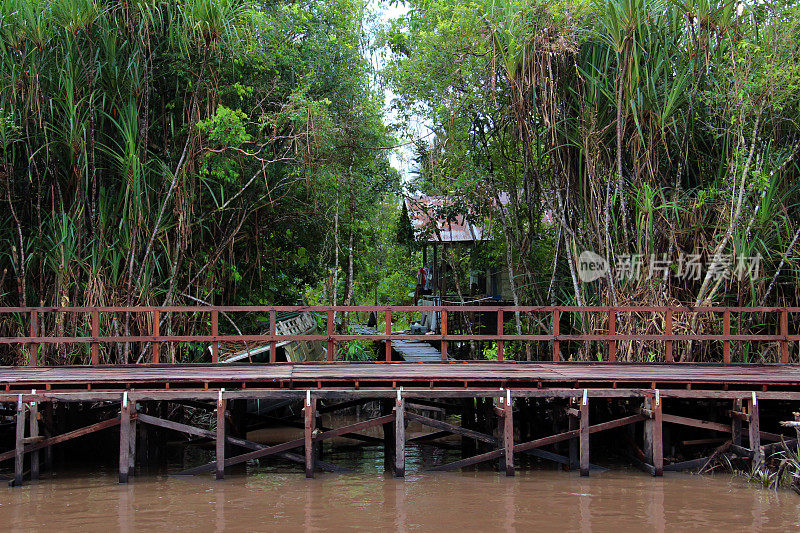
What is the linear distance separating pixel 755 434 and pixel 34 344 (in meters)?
9.26

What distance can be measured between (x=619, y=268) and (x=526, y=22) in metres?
4.05

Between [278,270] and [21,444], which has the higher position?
[278,270]

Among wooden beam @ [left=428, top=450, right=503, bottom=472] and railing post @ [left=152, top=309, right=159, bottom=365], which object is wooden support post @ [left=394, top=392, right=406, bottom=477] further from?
railing post @ [left=152, top=309, right=159, bottom=365]

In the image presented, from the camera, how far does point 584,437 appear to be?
9.21 metres

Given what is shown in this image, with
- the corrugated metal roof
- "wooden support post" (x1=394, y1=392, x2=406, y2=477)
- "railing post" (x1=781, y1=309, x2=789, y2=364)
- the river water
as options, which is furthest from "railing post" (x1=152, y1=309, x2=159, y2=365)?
"railing post" (x1=781, y1=309, x2=789, y2=364)

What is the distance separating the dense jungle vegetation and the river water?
10.3 ft

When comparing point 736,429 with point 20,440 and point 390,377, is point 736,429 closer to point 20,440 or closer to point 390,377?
point 390,377

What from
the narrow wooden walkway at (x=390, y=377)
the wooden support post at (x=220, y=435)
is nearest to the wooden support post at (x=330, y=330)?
the narrow wooden walkway at (x=390, y=377)

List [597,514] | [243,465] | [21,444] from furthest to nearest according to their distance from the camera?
1. [243,465]
2. [21,444]
3. [597,514]

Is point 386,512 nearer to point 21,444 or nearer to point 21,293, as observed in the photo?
point 21,444

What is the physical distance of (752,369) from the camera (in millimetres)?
10633

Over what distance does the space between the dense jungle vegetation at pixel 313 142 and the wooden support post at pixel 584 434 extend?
295 cm

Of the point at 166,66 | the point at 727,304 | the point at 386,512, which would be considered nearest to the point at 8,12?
the point at 166,66

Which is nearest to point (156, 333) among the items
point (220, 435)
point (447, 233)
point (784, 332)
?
point (220, 435)
